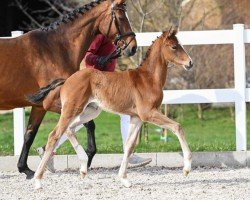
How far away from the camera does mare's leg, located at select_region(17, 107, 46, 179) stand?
10.1 m

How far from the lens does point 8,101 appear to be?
32.2ft

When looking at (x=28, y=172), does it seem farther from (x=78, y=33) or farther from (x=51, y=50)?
(x=78, y=33)

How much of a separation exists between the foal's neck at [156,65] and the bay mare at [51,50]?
50 centimetres

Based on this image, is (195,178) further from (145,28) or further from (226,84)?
(226,84)

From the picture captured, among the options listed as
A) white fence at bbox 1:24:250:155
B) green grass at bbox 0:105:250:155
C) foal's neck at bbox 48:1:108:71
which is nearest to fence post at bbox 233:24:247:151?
white fence at bbox 1:24:250:155

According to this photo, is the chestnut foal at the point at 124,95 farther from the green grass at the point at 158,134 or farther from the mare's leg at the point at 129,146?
the green grass at the point at 158,134

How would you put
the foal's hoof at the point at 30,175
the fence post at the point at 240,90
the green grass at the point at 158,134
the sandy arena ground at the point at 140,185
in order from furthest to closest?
1. the green grass at the point at 158,134
2. the fence post at the point at 240,90
3. the foal's hoof at the point at 30,175
4. the sandy arena ground at the point at 140,185

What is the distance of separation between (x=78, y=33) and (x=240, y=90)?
2.37 meters

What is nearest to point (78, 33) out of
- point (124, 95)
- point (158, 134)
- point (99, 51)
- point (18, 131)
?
point (99, 51)

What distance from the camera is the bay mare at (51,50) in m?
9.73

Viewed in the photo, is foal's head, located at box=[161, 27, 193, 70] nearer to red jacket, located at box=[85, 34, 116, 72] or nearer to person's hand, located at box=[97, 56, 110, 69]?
person's hand, located at box=[97, 56, 110, 69]

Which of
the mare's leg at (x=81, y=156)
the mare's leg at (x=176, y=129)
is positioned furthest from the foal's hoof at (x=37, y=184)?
the mare's leg at (x=176, y=129)

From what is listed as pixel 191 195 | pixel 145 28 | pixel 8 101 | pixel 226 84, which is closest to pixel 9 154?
pixel 8 101

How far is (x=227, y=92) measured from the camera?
11.2 metres
